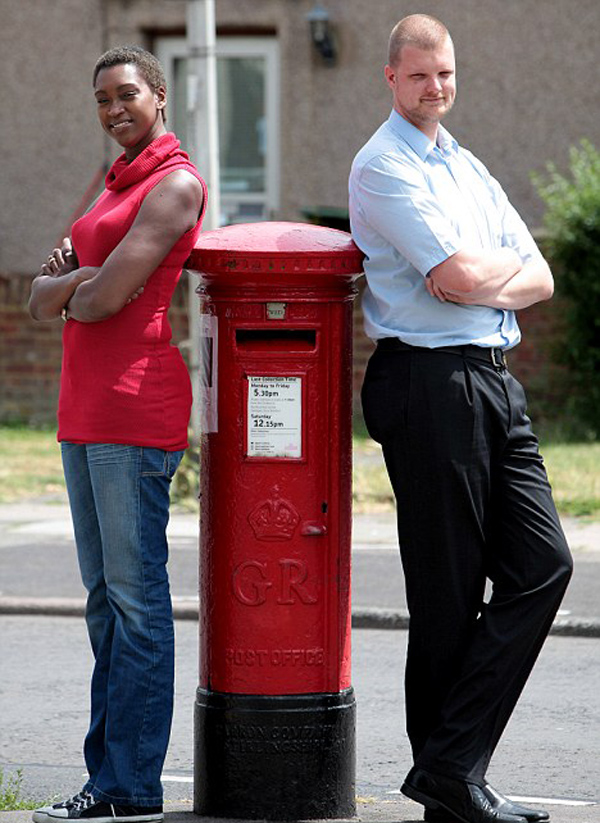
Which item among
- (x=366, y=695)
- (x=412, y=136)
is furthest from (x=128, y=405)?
(x=366, y=695)

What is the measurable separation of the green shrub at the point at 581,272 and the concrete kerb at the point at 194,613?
5.34 meters

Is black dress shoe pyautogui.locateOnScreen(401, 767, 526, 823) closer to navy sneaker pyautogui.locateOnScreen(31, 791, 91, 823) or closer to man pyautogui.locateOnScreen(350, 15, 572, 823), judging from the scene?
man pyautogui.locateOnScreen(350, 15, 572, 823)

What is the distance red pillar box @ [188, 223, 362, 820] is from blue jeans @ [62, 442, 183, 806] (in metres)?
0.15

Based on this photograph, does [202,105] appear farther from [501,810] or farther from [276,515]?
[501,810]

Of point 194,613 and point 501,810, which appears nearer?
point 501,810

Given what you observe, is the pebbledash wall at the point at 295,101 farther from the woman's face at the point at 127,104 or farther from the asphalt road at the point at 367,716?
the woman's face at the point at 127,104

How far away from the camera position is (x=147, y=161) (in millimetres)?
4082

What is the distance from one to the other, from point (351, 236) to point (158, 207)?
0.54m

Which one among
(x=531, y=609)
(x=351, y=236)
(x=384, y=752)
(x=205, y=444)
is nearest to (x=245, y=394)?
(x=205, y=444)

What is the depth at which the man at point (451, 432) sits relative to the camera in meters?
4.02

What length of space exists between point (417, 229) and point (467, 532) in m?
0.78

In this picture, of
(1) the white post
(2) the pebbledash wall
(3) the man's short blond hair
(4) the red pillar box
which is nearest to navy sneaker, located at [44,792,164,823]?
(4) the red pillar box

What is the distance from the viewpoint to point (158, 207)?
3.99 m

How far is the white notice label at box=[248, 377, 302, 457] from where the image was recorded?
419cm
